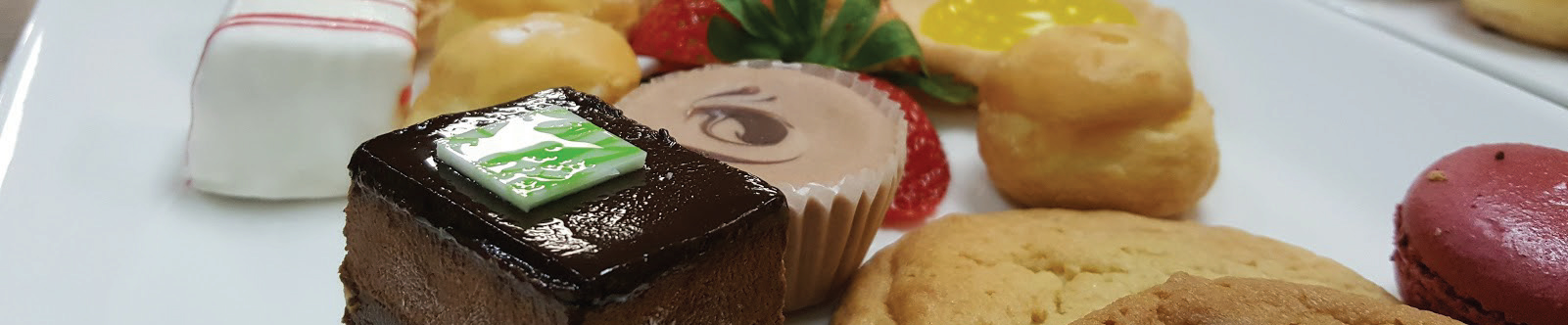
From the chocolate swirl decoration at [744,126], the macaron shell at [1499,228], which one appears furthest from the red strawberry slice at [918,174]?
the macaron shell at [1499,228]

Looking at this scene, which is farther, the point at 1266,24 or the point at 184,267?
the point at 1266,24

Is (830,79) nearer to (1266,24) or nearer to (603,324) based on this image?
(603,324)

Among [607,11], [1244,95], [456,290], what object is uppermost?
[456,290]

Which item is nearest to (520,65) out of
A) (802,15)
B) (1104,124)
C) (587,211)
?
(802,15)

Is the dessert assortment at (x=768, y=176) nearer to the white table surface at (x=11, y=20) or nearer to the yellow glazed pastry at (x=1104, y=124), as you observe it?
the yellow glazed pastry at (x=1104, y=124)

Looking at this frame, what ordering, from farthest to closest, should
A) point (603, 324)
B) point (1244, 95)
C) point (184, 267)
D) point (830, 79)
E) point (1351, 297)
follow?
point (1244, 95) → point (830, 79) → point (184, 267) → point (1351, 297) → point (603, 324)

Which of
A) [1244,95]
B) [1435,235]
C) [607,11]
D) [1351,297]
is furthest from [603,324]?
[1244,95]

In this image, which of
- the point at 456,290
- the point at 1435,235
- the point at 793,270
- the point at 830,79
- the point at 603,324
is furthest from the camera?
the point at 830,79
